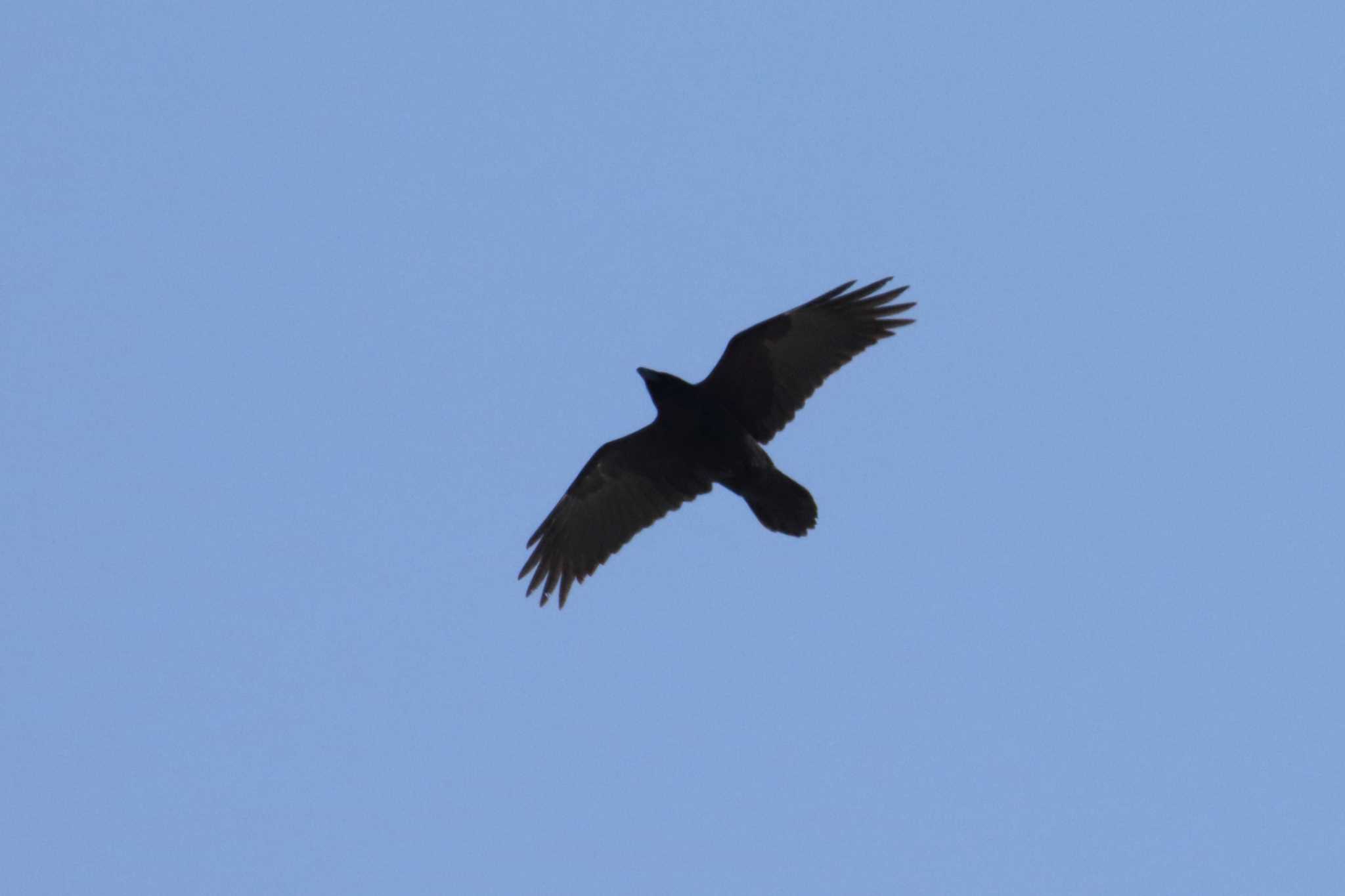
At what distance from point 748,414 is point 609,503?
146 cm

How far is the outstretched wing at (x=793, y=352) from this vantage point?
12.9m

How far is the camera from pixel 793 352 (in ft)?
42.6

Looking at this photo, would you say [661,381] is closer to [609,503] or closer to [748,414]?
[748,414]

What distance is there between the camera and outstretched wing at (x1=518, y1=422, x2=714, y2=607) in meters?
13.4

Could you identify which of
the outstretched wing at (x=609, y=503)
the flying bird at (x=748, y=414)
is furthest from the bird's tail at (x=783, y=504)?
the outstretched wing at (x=609, y=503)

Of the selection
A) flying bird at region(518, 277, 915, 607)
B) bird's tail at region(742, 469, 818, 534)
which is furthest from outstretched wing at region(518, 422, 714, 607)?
bird's tail at region(742, 469, 818, 534)

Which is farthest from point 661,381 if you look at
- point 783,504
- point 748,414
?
point 783,504

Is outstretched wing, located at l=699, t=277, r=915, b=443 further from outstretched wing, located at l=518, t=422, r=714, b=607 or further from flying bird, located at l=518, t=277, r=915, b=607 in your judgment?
outstretched wing, located at l=518, t=422, r=714, b=607

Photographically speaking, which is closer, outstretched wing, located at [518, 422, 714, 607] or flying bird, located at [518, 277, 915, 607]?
flying bird, located at [518, 277, 915, 607]

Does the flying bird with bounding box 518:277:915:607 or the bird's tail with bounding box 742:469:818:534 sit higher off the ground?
the flying bird with bounding box 518:277:915:607

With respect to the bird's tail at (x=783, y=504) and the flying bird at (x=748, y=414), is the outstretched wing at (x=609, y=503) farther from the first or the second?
the bird's tail at (x=783, y=504)

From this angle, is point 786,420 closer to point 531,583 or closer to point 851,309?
point 851,309

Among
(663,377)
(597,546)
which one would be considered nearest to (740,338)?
(663,377)

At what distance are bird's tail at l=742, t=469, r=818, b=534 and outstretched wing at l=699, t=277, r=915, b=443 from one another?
49 cm
